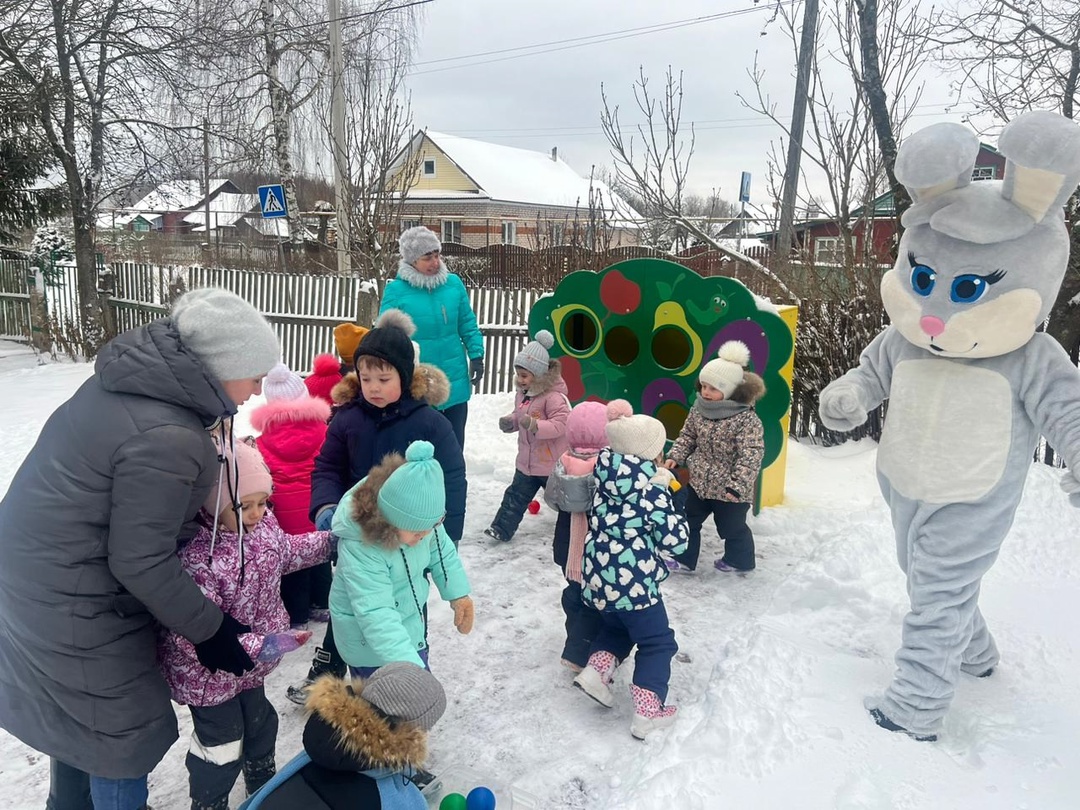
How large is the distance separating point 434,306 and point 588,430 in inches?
84.9

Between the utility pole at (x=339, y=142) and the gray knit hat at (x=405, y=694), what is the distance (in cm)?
742

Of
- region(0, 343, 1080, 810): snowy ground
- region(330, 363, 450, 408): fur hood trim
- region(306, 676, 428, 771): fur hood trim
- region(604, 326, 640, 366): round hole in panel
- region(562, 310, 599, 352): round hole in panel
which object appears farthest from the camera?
region(562, 310, 599, 352): round hole in panel

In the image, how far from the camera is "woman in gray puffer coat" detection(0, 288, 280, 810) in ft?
6.24

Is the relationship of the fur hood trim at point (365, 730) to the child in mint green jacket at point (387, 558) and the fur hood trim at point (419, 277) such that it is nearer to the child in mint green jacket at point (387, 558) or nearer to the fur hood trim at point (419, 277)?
the child in mint green jacket at point (387, 558)

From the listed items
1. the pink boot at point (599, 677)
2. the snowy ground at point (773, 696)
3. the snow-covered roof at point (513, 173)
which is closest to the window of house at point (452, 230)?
the snow-covered roof at point (513, 173)

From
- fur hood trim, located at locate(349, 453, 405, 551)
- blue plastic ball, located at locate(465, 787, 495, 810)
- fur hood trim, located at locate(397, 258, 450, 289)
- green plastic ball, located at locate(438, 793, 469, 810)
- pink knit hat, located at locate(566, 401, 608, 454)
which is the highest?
fur hood trim, located at locate(397, 258, 450, 289)

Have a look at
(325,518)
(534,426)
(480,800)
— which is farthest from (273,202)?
(480,800)

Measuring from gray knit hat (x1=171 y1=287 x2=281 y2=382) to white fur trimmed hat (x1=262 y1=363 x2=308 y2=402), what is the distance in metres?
1.69

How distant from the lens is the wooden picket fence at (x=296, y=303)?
30.8ft

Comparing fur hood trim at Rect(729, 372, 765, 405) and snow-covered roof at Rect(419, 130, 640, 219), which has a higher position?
snow-covered roof at Rect(419, 130, 640, 219)

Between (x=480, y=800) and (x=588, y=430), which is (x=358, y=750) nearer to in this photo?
(x=480, y=800)

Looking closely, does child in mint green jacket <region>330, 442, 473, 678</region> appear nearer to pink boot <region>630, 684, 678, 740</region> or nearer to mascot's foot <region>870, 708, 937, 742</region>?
pink boot <region>630, 684, 678, 740</region>

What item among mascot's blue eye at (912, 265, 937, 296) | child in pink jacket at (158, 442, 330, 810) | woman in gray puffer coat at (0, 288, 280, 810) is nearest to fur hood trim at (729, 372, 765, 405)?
mascot's blue eye at (912, 265, 937, 296)

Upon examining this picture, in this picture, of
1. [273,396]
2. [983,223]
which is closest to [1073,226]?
[983,223]
